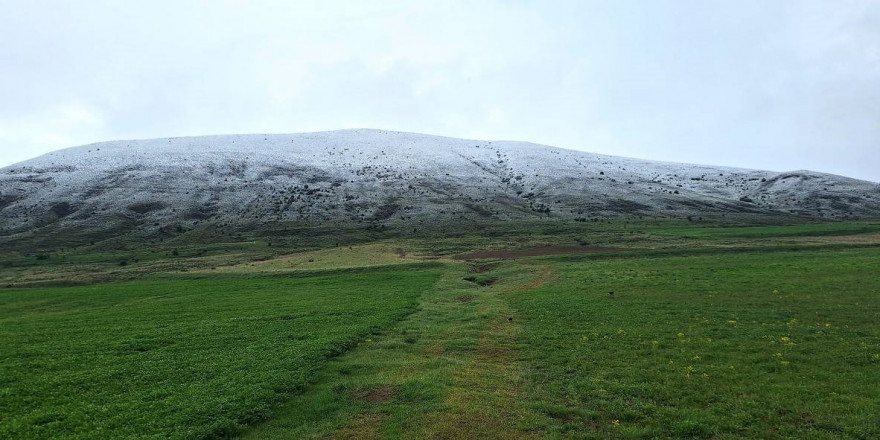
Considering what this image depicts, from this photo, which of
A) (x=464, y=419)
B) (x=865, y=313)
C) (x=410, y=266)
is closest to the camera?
(x=464, y=419)

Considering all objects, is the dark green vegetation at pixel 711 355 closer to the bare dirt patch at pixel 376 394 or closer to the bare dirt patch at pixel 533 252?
the bare dirt patch at pixel 376 394

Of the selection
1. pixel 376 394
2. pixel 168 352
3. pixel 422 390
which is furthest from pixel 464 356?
pixel 168 352

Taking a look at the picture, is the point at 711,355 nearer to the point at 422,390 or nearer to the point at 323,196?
the point at 422,390

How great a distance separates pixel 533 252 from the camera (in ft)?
232

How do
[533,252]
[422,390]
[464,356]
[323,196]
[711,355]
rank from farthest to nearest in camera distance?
[323,196] → [533,252] → [464,356] → [711,355] → [422,390]

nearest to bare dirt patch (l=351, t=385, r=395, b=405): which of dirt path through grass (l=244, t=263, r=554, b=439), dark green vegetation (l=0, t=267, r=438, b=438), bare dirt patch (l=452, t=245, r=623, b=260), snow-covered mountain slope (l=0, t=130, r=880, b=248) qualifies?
dirt path through grass (l=244, t=263, r=554, b=439)

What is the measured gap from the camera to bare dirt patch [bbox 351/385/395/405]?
57.1 feet

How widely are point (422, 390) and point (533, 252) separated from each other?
5500 centimetres

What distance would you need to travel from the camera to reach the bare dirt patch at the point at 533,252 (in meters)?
68.2

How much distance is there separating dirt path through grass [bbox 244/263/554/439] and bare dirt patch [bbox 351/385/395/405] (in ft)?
0.13

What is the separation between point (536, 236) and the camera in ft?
320

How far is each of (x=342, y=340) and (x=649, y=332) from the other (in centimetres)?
1696

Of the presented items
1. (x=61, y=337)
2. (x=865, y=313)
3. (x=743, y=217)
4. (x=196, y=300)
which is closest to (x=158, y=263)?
(x=196, y=300)

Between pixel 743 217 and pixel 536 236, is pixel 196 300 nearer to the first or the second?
pixel 536 236
